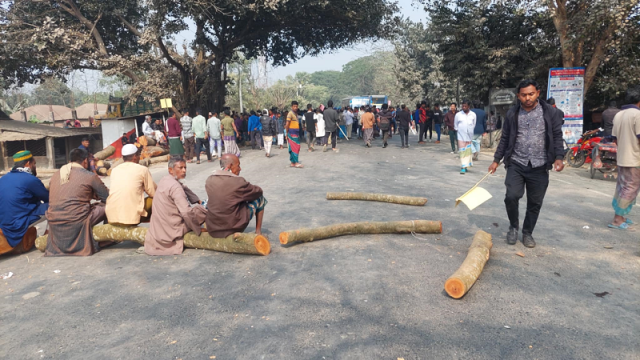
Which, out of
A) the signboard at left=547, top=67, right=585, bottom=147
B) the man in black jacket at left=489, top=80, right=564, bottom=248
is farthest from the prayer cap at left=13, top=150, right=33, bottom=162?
the signboard at left=547, top=67, right=585, bottom=147

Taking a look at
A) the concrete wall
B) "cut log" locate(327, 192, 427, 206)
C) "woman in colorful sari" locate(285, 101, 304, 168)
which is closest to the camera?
"cut log" locate(327, 192, 427, 206)

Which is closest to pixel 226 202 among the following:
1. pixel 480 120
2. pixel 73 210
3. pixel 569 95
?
pixel 73 210

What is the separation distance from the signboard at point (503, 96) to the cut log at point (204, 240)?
1467 cm

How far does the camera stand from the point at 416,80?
3397 cm

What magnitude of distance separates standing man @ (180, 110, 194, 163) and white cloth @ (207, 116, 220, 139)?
1.94 feet

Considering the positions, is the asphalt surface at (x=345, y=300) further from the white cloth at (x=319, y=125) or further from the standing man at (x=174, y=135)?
the white cloth at (x=319, y=125)

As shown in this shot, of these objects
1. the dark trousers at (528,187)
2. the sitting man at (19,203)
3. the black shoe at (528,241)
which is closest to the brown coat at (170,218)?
the sitting man at (19,203)

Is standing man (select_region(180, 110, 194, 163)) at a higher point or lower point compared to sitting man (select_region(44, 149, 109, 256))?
higher

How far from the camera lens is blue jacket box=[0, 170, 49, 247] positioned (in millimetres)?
5605

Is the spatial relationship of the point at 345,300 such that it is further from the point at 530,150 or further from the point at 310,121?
the point at 310,121

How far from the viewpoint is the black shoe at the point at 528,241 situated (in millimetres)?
5102

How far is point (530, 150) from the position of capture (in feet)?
16.3

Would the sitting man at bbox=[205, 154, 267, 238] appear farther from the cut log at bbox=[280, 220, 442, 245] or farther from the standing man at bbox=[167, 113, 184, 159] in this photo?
the standing man at bbox=[167, 113, 184, 159]

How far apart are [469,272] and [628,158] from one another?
3386mm
